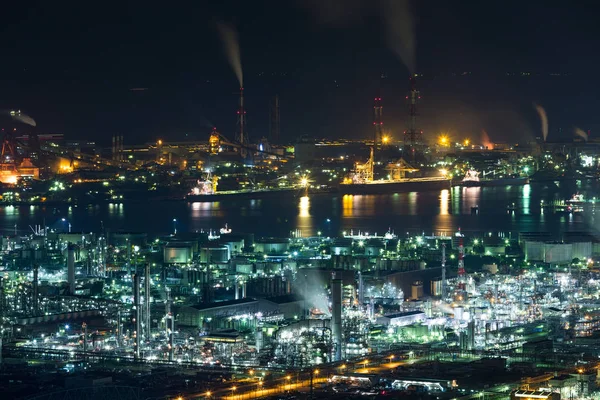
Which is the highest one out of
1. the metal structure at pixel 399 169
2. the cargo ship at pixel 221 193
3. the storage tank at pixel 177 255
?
the metal structure at pixel 399 169

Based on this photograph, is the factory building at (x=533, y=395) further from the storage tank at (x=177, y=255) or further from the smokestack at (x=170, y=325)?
the storage tank at (x=177, y=255)

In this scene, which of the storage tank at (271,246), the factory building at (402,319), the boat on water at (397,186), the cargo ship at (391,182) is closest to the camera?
the factory building at (402,319)

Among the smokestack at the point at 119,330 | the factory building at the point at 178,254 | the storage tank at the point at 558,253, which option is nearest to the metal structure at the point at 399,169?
the factory building at the point at 178,254

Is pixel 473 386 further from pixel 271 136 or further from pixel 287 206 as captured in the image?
Answer: pixel 271 136

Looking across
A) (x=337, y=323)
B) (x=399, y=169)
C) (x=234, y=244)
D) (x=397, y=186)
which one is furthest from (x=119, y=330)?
(x=399, y=169)

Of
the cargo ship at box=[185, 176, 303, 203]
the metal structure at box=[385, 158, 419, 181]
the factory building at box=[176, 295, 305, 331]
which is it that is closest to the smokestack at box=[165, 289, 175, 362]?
the factory building at box=[176, 295, 305, 331]

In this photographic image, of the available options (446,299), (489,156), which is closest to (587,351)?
(446,299)

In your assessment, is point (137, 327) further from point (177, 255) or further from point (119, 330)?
point (177, 255)
